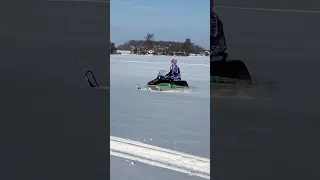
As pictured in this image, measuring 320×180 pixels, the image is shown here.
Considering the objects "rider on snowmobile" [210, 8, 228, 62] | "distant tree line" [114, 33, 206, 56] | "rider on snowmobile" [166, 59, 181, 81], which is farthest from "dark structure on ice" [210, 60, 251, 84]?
"distant tree line" [114, 33, 206, 56]

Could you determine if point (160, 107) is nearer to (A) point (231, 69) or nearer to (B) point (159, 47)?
(B) point (159, 47)

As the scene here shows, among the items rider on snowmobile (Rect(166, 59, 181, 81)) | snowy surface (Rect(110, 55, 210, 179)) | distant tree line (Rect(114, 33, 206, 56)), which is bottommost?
snowy surface (Rect(110, 55, 210, 179))

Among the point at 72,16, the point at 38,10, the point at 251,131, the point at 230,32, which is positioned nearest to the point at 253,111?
the point at 251,131

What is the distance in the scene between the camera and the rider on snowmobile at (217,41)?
227 cm

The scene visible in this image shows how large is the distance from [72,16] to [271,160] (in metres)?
1.48

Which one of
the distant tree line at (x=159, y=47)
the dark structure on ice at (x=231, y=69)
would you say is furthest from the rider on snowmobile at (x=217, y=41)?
the distant tree line at (x=159, y=47)

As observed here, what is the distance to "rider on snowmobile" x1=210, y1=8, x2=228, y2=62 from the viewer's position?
227cm

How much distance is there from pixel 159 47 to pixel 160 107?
0.38 metres

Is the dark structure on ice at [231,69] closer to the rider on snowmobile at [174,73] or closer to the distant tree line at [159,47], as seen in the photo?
the rider on snowmobile at [174,73]

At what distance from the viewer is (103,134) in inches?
72.7

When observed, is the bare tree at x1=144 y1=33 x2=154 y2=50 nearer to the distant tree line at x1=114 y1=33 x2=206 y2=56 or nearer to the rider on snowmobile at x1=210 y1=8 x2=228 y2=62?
the distant tree line at x1=114 y1=33 x2=206 y2=56

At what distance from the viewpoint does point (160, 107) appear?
229 centimetres

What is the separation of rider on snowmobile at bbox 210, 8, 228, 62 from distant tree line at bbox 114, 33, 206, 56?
17 cm

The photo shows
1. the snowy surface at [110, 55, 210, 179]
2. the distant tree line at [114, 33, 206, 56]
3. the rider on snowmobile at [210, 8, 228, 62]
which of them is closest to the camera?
the snowy surface at [110, 55, 210, 179]
